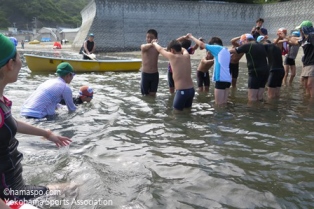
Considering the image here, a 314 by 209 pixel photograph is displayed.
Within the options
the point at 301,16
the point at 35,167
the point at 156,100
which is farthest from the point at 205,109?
the point at 301,16

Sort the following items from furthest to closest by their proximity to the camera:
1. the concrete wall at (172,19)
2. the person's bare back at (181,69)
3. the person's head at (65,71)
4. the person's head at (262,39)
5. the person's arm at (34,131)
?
the concrete wall at (172,19)
the person's head at (262,39)
the person's bare back at (181,69)
the person's head at (65,71)
the person's arm at (34,131)

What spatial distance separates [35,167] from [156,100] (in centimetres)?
467

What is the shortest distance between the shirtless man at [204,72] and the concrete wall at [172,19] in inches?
924

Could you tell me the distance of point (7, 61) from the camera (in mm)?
2209

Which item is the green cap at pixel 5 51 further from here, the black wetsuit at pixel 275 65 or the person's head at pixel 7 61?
the black wetsuit at pixel 275 65

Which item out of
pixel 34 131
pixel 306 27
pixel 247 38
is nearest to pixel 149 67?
pixel 247 38

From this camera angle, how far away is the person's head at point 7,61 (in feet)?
7.12

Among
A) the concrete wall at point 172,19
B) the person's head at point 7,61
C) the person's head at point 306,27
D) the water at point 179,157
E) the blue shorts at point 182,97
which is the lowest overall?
the water at point 179,157

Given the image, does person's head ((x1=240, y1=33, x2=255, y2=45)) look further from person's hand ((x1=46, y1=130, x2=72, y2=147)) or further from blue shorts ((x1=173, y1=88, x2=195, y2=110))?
person's hand ((x1=46, y1=130, x2=72, y2=147))

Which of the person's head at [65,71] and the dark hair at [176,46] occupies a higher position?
the dark hair at [176,46]

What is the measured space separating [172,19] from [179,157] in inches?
1250

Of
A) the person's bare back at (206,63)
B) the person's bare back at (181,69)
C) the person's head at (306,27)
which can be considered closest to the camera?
the person's bare back at (181,69)

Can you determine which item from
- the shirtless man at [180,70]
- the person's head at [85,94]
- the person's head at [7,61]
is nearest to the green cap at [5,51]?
the person's head at [7,61]

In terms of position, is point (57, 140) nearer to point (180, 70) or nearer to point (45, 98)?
point (45, 98)
